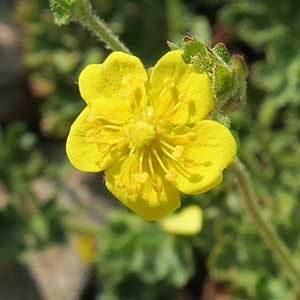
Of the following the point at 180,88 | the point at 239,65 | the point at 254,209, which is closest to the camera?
the point at 180,88

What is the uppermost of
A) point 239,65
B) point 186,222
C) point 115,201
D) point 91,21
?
point 91,21

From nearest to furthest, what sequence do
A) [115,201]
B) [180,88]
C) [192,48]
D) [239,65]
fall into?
[192,48] → [180,88] → [239,65] → [115,201]

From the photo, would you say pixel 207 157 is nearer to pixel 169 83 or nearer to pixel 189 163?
pixel 189 163

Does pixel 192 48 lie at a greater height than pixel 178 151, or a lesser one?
greater

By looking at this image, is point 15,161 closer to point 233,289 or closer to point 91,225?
point 91,225

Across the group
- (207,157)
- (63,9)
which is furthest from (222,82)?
(63,9)

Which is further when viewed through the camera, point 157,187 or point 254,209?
point 254,209
